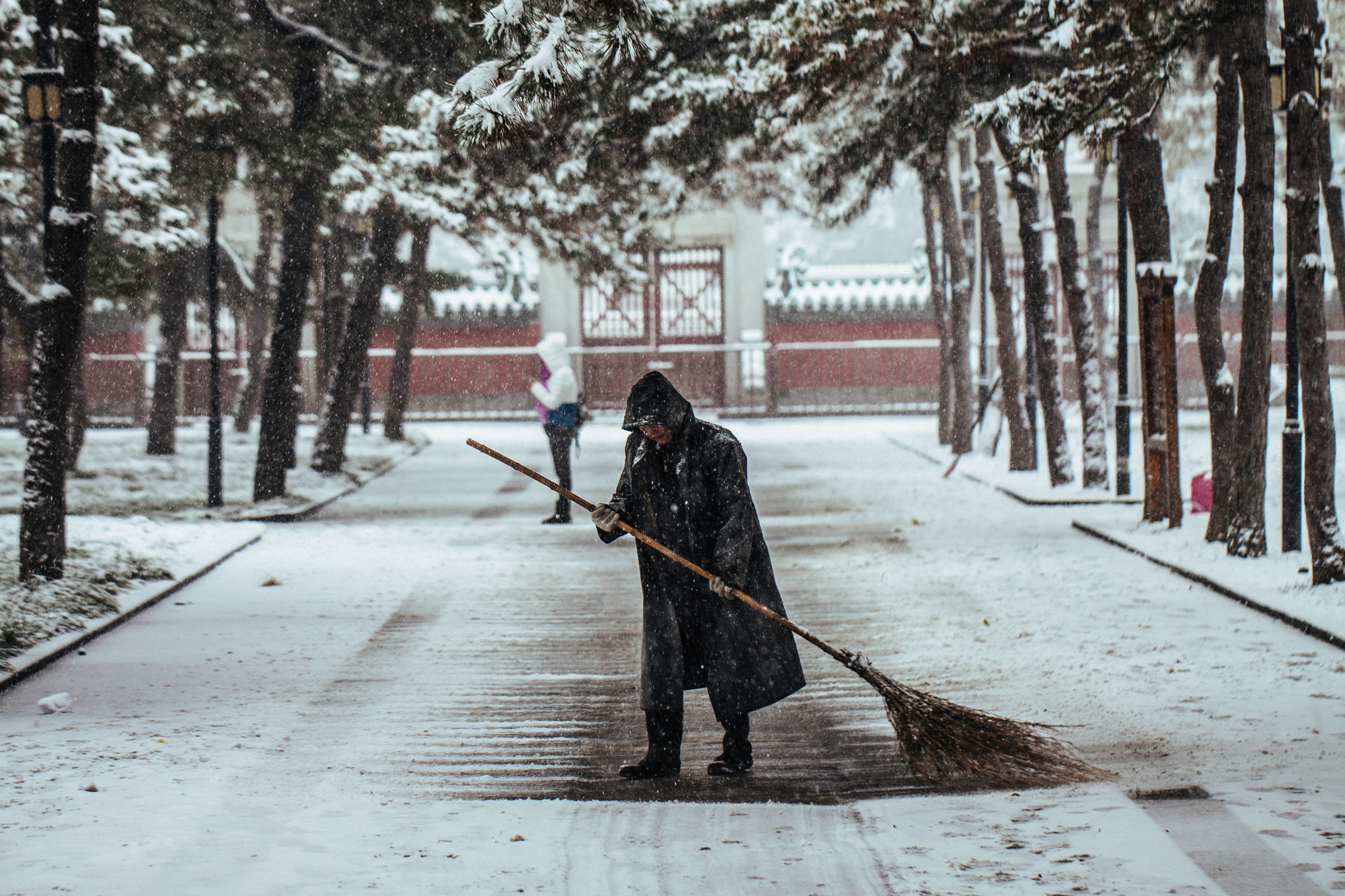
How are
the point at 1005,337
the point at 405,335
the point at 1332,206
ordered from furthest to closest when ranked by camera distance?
the point at 405,335 < the point at 1005,337 < the point at 1332,206

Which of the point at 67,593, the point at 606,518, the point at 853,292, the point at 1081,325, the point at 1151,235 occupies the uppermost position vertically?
the point at 853,292

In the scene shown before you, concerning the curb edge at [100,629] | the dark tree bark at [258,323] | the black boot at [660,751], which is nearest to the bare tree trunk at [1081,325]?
the curb edge at [100,629]

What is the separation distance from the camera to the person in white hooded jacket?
574 inches

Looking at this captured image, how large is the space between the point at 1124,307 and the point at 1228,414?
11.3 feet

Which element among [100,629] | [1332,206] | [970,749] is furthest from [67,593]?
[1332,206]

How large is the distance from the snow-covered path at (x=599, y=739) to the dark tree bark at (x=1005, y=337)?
6.65m

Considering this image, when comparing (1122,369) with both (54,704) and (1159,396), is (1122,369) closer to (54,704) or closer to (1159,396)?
(1159,396)

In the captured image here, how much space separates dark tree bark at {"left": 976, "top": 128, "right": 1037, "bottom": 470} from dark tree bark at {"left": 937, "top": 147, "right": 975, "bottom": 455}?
5.32ft

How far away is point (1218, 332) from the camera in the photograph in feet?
39.2

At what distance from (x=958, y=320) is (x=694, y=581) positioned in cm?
1734

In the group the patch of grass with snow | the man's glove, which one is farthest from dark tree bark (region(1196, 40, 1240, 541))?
the patch of grass with snow

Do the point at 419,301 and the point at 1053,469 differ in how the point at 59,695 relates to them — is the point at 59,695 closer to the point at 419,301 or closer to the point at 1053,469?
the point at 1053,469

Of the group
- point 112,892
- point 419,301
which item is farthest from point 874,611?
point 419,301

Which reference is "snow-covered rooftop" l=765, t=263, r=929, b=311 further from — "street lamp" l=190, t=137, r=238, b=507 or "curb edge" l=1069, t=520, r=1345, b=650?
"curb edge" l=1069, t=520, r=1345, b=650
